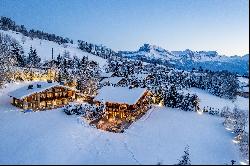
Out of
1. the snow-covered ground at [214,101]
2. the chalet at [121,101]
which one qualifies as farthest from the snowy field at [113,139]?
the snow-covered ground at [214,101]

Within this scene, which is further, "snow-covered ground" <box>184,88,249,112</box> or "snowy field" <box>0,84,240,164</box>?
"snow-covered ground" <box>184,88,249,112</box>

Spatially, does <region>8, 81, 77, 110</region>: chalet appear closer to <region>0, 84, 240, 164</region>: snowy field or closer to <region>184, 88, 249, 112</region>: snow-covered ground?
<region>0, 84, 240, 164</region>: snowy field

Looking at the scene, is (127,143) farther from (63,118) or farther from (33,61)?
(33,61)

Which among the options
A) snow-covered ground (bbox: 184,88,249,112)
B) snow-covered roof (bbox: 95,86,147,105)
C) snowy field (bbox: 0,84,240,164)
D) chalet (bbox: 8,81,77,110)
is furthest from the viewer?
snow-covered ground (bbox: 184,88,249,112)

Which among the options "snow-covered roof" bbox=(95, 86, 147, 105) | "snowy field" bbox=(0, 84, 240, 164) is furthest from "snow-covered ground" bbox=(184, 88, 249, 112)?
"snow-covered roof" bbox=(95, 86, 147, 105)

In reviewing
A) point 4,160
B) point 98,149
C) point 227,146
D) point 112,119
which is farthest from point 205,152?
point 4,160

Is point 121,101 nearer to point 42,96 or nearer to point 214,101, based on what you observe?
point 42,96
